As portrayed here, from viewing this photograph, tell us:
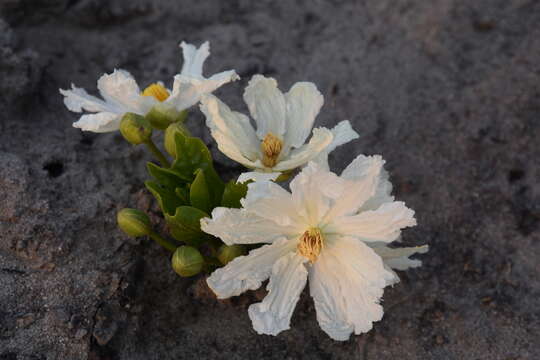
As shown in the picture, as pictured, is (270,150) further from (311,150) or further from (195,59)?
(195,59)

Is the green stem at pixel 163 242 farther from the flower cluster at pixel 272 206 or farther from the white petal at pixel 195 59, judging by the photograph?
the white petal at pixel 195 59

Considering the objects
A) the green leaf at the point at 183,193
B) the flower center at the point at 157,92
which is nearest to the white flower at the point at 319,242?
the green leaf at the point at 183,193

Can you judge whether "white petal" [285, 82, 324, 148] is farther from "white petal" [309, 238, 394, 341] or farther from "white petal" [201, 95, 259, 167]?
"white petal" [309, 238, 394, 341]

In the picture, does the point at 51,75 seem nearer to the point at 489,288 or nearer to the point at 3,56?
the point at 3,56

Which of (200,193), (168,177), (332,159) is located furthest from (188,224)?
(332,159)

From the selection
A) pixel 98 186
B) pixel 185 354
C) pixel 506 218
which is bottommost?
pixel 185 354

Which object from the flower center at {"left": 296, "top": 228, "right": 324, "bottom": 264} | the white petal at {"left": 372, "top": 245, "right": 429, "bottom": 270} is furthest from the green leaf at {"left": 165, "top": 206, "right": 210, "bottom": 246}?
the white petal at {"left": 372, "top": 245, "right": 429, "bottom": 270}

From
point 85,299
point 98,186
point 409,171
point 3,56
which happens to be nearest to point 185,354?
point 85,299
